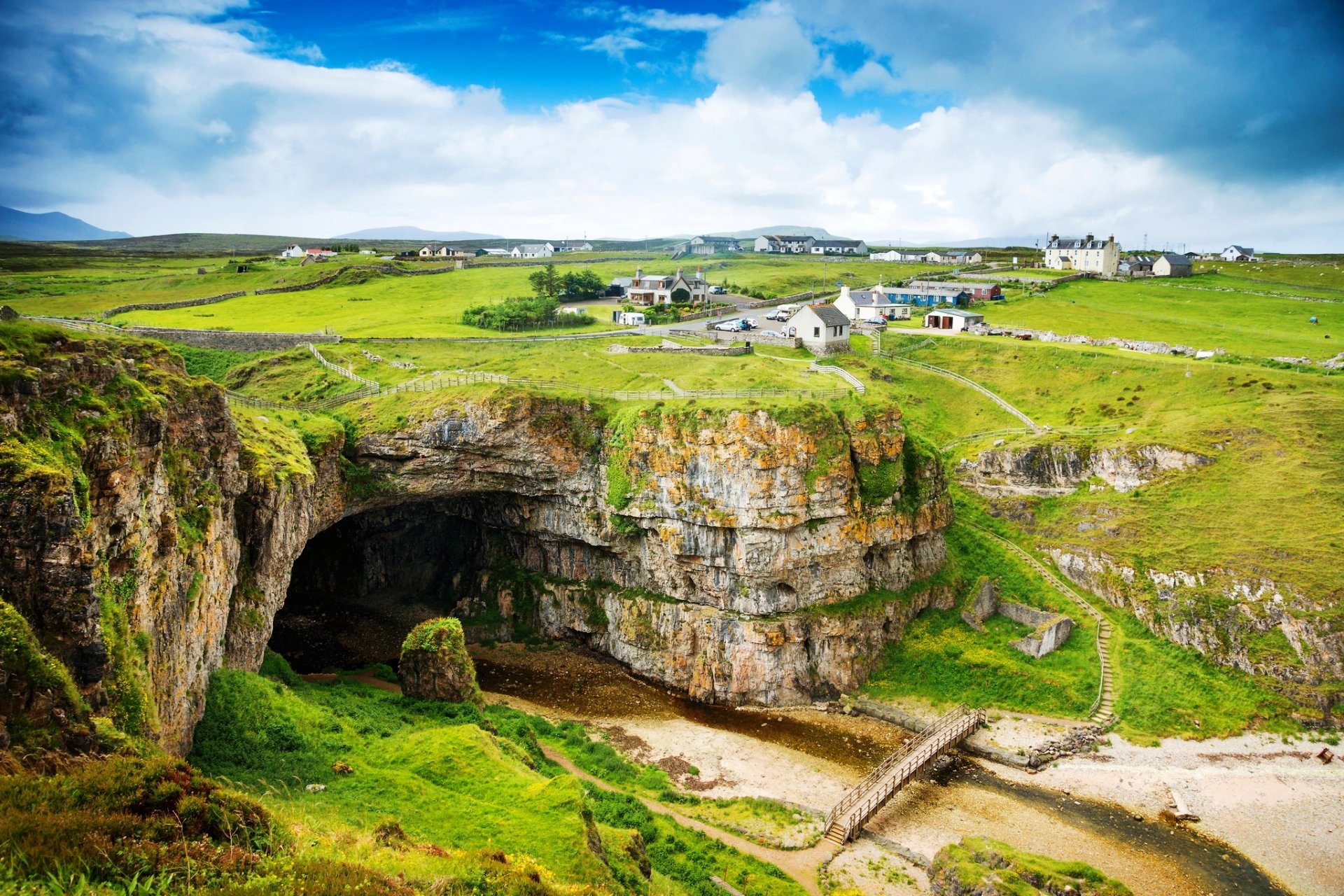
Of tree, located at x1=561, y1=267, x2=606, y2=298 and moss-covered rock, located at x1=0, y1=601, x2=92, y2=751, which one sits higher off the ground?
tree, located at x1=561, y1=267, x2=606, y2=298

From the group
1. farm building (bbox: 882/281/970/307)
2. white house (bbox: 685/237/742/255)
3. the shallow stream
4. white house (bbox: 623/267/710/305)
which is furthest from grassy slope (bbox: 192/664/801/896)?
white house (bbox: 685/237/742/255)

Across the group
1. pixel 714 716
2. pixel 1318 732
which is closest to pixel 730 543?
pixel 714 716

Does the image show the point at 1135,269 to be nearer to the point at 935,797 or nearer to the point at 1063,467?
the point at 1063,467

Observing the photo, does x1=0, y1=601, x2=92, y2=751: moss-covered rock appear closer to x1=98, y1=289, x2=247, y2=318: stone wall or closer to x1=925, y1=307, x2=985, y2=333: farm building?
x1=98, y1=289, x2=247, y2=318: stone wall

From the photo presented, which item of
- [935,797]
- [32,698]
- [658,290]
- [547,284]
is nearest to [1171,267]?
[658,290]

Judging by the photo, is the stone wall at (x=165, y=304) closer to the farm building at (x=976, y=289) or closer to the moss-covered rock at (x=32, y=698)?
the moss-covered rock at (x=32, y=698)

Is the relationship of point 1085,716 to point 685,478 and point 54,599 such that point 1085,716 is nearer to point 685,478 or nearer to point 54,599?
point 685,478

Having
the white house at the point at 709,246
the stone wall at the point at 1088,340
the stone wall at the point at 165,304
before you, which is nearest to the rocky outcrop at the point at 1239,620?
the stone wall at the point at 1088,340
